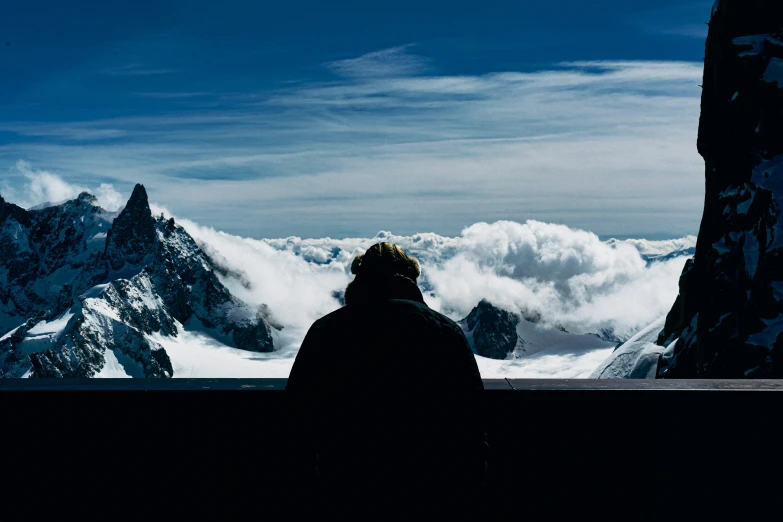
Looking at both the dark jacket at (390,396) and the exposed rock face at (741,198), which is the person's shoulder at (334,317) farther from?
the exposed rock face at (741,198)

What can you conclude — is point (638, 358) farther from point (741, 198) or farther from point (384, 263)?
point (384, 263)

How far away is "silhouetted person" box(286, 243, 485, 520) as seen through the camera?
3699mm

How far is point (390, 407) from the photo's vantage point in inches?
146

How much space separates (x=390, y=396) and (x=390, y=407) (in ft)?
0.17

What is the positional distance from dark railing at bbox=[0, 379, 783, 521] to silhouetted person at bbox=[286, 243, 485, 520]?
1437mm

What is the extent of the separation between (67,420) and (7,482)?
0.57 metres

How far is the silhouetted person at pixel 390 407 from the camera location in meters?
3.70

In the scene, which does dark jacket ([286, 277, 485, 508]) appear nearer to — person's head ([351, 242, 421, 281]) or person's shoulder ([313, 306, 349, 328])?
person's shoulder ([313, 306, 349, 328])

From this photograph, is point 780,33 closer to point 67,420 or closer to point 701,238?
point 701,238

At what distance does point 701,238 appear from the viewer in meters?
113

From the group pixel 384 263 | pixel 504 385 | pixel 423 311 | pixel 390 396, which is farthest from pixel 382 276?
pixel 504 385

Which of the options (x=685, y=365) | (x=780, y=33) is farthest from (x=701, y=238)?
(x=780, y=33)

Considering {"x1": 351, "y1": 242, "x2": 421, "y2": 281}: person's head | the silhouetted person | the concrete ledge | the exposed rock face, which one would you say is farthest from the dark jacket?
the exposed rock face

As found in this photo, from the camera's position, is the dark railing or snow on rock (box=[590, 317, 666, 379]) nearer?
the dark railing
